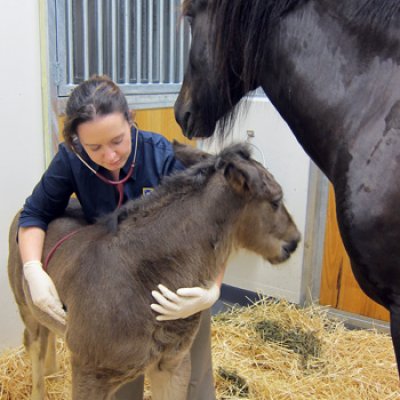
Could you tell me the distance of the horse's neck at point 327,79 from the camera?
0.99 meters

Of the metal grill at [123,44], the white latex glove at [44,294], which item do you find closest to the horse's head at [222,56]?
the white latex glove at [44,294]

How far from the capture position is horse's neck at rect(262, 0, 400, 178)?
993mm

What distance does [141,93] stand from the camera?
9.08 ft

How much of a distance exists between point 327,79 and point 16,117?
1.60 meters

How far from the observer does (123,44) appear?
262cm

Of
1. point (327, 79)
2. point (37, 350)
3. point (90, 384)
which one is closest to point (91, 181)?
point (90, 384)

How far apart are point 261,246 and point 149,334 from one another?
17.9 inches

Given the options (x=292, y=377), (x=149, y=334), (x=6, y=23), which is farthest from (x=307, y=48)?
(x=292, y=377)

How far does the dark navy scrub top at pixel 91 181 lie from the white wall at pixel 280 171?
1138mm

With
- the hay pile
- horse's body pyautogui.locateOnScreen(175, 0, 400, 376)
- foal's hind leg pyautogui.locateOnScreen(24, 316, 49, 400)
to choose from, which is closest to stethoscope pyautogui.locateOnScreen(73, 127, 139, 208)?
horse's body pyautogui.locateOnScreen(175, 0, 400, 376)

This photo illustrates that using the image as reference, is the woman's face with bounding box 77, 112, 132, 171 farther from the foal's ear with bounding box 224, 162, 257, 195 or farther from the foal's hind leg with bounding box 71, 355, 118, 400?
the foal's hind leg with bounding box 71, 355, 118, 400

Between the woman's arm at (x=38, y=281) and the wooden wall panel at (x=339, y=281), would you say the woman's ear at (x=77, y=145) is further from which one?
the wooden wall panel at (x=339, y=281)

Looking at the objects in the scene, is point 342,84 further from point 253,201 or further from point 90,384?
point 90,384

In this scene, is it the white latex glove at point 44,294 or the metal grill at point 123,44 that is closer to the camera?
the white latex glove at point 44,294
